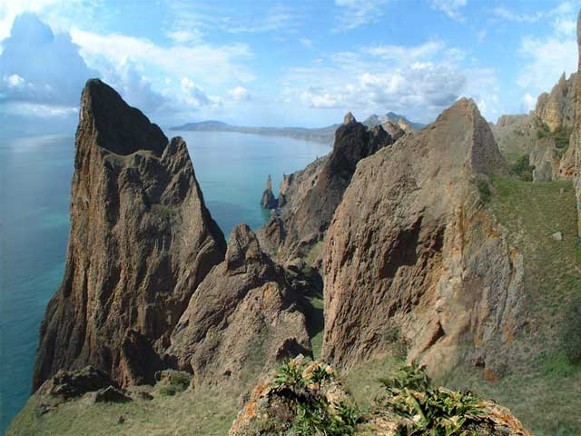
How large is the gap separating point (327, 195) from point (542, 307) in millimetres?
64846

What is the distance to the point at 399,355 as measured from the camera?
2631 cm

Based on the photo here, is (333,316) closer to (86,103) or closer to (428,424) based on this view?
(428,424)

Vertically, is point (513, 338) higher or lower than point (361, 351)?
higher

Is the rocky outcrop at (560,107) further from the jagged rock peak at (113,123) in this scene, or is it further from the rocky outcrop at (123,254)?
the rocky outcrop at (123,254)

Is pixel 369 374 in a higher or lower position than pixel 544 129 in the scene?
lower

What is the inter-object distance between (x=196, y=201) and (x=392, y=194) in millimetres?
24066

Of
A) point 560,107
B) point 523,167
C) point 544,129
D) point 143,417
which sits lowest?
point 143,417

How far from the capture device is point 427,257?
2617cm

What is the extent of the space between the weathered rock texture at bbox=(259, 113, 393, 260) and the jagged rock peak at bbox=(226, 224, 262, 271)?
3361 centimetres

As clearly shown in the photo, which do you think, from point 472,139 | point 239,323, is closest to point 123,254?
point 239,323

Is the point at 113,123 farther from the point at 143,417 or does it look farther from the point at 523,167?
the point at 523,167

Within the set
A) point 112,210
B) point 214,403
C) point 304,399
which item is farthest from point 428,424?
point 112,210

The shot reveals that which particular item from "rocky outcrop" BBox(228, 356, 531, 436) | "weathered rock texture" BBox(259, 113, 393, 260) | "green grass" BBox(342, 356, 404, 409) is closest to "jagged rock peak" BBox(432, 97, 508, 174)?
"green grass" BBox(342, 356, 404, 409)

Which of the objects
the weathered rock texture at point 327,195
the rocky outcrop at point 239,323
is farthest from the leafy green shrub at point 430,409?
the weathered rock texture at point 327,195
